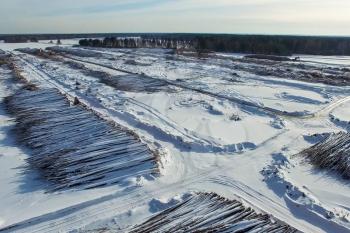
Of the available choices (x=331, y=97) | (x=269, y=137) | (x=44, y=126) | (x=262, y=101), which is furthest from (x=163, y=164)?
(x=331, y=97)

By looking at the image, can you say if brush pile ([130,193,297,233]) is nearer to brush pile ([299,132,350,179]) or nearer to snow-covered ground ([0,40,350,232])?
snow-covered ground ([0,40,350,232])

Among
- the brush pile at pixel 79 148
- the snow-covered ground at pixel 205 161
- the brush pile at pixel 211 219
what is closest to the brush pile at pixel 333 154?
the snow-covered ground at pixel 205 161

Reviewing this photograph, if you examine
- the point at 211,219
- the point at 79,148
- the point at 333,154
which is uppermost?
the point at 333,154

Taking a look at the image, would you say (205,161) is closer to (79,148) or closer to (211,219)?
(211,219)

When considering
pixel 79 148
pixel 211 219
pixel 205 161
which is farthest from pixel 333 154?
pixel 79 148

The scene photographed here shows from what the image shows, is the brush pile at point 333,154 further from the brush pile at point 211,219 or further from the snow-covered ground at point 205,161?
the brush pile at point 211,219
